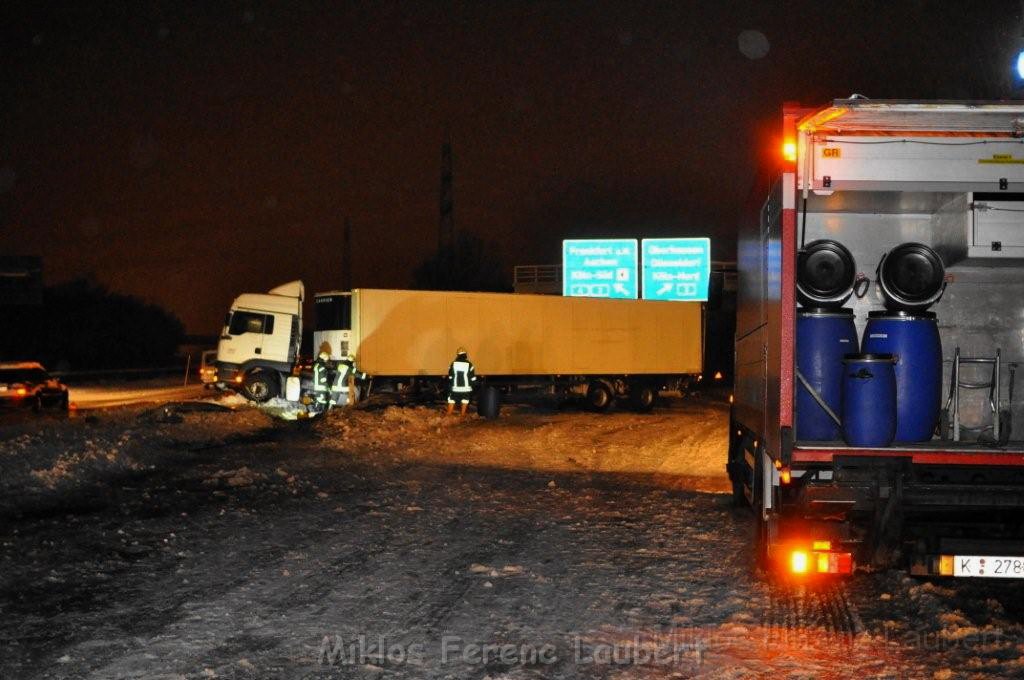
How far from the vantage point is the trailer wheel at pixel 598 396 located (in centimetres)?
2861

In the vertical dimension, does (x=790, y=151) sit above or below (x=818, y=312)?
above

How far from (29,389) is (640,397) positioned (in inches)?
647

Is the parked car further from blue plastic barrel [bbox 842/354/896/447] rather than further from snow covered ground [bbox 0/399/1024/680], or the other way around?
blue plastic barrel [bbox 842/354/896/447]

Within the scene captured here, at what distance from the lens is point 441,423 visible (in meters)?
21.3

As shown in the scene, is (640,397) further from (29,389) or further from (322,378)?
(29,389)

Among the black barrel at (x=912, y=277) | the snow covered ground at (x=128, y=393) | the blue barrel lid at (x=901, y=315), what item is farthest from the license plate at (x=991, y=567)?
the snow covered ground at (x=128, y=393)

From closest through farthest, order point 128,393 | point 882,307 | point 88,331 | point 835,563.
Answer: point 835,563
point 882,307
point 128,393
point 88,331

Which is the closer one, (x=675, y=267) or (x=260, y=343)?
(x=260, y=343)

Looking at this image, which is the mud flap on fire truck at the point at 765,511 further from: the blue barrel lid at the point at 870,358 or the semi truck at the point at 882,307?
the blue barrel lid at the point at 870,358

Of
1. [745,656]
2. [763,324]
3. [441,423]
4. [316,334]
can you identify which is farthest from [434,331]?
[745,656]

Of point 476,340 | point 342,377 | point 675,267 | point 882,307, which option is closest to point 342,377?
point 342,377

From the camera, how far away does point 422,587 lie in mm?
7219

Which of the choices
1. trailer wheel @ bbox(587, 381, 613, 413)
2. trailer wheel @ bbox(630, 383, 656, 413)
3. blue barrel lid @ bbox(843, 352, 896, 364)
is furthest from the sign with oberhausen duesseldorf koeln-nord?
blue barrel lid @ bbox(843, 352, 896, 364)

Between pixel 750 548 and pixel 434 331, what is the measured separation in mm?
18334
